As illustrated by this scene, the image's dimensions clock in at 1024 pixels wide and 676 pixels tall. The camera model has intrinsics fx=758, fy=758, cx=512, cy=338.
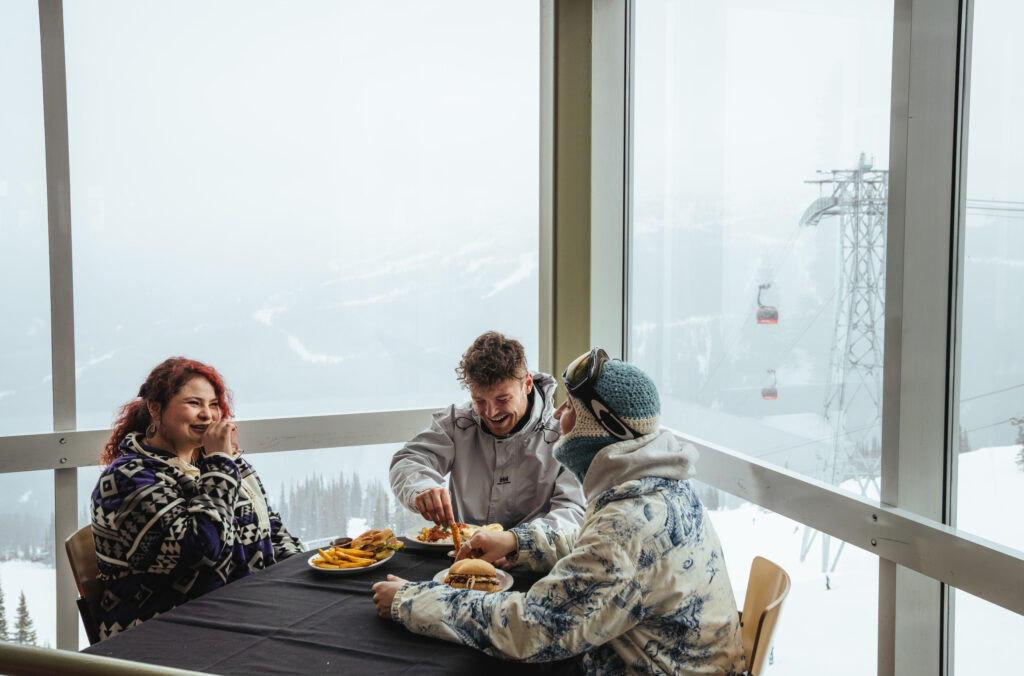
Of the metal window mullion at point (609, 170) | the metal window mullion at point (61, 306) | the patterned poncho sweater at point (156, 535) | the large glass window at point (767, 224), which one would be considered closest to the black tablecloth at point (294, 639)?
the patterned poncho sweater at point (156, 535)

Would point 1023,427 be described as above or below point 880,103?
below

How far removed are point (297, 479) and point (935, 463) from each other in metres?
2.34

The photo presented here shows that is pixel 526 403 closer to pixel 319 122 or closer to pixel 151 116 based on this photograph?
pixel 319 122

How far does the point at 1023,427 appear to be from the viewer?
1.67 metres

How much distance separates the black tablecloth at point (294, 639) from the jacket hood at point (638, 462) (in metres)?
0.37

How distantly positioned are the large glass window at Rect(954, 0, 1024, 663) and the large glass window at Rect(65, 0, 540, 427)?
1979 mm

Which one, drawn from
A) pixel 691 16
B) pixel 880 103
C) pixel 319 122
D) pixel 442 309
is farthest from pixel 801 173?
pixel 319 122

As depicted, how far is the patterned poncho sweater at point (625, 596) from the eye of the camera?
1383 millimetres

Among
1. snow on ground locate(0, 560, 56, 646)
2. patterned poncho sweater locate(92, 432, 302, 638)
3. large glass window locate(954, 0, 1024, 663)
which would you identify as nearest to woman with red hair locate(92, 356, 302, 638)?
patterned poncho sweater locate(92, 432, 302, 638)

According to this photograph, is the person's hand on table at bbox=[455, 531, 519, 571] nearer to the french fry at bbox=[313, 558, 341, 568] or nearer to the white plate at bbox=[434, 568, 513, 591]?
the white plate at bbox=[434, 568, 513, 591]

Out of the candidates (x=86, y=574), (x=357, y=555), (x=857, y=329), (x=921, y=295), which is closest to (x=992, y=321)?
(x=921, y=295)

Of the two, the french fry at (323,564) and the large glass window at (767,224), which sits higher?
the large glass window at (767,224)

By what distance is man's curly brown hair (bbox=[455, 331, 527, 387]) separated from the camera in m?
2.40

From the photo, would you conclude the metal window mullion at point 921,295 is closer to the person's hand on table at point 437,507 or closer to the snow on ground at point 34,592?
the person's hand on table at point 437,507
